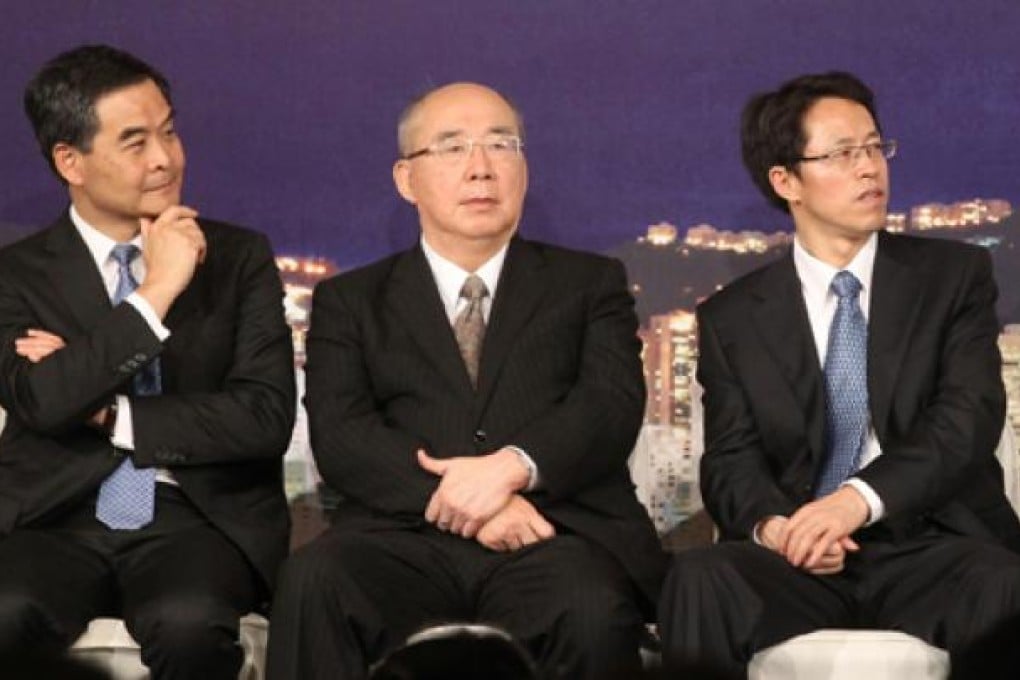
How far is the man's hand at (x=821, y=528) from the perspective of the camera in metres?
3.56

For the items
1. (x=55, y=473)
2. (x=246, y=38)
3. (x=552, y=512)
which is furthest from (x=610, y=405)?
(x=246, y=38)

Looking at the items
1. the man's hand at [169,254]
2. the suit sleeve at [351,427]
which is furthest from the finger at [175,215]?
the suit sleeve at [351,427]

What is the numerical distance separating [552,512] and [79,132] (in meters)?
1.26

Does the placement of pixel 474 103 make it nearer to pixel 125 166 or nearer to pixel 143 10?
pixel 125 166

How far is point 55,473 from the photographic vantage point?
12.4 feet

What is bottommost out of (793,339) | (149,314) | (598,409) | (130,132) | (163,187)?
(598,409)

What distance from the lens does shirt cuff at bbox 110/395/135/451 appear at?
3744mm

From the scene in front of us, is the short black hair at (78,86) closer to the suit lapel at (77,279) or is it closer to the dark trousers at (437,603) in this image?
the suit lapel at (77,279)

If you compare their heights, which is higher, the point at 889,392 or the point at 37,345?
the point at 37,345

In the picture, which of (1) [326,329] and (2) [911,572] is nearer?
(2) [911,572]

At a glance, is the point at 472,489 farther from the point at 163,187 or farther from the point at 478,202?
the point at 163,187

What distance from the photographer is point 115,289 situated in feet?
12.9

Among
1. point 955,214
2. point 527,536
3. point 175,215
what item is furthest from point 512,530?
point 955,214

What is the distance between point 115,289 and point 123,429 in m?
0.34
